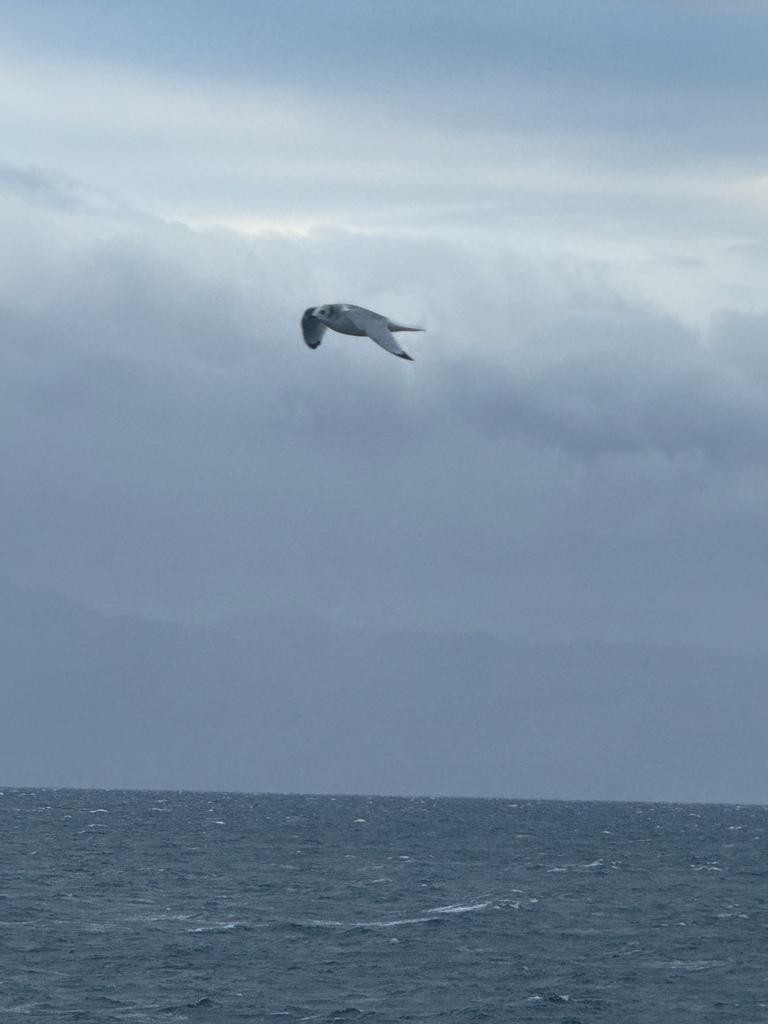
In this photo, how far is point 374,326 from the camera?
1914 centimetres

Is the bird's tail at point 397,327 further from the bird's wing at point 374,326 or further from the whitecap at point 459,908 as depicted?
the whitecap at point 459,908

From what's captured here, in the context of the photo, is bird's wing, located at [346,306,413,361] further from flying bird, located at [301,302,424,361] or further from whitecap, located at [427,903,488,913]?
whitecap, located at [427,903,488,913]

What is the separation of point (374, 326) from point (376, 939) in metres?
91.0

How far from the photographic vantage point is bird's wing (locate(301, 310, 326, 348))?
22250mm

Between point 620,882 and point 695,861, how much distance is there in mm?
34944

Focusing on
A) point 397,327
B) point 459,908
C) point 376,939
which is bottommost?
point 376,939

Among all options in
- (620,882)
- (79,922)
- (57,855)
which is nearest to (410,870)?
(620,882)

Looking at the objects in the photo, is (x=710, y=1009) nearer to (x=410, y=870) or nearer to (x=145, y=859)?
(x=410, y=870)

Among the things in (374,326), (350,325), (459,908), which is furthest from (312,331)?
(459,908)

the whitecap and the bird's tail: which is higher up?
the bird's tail

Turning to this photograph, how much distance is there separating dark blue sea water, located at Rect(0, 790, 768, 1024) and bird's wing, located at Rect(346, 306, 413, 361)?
62.0 m

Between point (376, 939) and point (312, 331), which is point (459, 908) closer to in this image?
point (376, 939)

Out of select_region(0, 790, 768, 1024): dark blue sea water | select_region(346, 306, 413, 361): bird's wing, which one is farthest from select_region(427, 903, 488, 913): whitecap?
select_region(346, 306, 413, 361): bird's wing

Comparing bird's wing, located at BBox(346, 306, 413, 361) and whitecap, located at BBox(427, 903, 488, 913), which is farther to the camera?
whitecap, located at BBox(427, 903, 488, 913)
